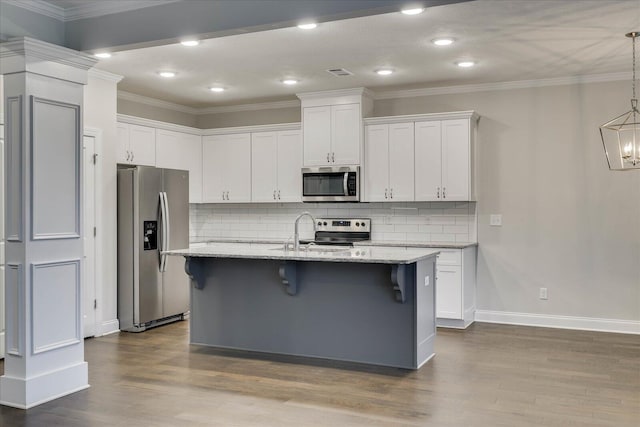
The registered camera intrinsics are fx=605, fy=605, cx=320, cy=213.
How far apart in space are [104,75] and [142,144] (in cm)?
96

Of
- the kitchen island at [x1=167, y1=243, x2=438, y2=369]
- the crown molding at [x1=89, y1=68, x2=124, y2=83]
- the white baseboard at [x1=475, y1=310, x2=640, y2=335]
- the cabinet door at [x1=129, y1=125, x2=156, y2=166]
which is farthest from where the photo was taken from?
the cabinet door at [x1=129, y1=125, x2=156, y2=166]

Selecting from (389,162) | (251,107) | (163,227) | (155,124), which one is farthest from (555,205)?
(155,124)

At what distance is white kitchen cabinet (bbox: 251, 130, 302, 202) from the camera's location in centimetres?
716

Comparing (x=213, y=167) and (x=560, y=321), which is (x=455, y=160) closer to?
(x=560, y=321)

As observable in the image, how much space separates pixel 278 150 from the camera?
23.7ft

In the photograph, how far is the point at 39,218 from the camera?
3797mm

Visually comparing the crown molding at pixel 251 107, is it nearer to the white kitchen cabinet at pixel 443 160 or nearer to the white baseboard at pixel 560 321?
the white kitchen cabinet at pixel 443 160

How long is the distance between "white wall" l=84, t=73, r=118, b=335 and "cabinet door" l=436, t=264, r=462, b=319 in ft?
10.7

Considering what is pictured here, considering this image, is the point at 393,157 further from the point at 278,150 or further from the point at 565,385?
the point at 565,385

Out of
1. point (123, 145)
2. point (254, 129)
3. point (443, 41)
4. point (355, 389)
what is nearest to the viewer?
point (355, 389)

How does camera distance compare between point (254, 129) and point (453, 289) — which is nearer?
point (453, 289)

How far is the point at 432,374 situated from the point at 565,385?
2.97ft

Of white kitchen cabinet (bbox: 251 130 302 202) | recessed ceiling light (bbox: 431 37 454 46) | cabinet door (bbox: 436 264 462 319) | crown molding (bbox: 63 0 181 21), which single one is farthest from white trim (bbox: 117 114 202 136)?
cabinet door (bbox: 436 264 462 319)

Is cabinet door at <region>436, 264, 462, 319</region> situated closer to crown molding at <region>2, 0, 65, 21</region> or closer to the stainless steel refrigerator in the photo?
the stainless steel refrigerator
